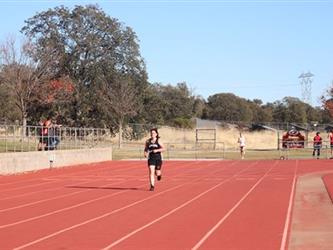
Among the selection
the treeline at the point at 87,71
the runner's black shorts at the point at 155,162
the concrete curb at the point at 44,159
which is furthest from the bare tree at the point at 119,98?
the runner's black shorts at the point at 155,162

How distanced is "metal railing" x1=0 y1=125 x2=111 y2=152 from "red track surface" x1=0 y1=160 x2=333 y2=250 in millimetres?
6524

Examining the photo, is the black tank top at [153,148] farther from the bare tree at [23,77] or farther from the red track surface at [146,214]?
the bare tree at [23,77]

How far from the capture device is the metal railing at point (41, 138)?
92.1 feet

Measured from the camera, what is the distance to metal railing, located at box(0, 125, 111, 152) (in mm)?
28078

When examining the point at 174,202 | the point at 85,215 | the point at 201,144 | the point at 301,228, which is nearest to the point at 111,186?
the point at 174,202

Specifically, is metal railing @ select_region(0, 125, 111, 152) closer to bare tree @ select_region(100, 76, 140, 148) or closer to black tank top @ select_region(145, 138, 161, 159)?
black tank top @ select_region(145, 138, 161, 159)

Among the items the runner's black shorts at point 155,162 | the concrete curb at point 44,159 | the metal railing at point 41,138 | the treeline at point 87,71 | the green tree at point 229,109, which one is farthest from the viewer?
the green tree at point 229,109

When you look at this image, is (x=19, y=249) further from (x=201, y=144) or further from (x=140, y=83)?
(x=140, y=83)

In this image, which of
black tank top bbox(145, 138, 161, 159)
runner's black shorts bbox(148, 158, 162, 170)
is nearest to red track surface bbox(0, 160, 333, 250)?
runner's black shorts bbox(148, 158, 162, 170)

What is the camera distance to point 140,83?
61281 millimetres

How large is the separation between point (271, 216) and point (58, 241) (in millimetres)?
4583

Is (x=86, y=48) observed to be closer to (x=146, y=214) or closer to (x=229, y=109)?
(x=146, y=214)

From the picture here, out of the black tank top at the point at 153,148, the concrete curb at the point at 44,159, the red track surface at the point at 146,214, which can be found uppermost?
the black tank top at the point at 153,148

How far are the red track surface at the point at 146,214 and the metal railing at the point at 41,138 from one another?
652 centimetres
